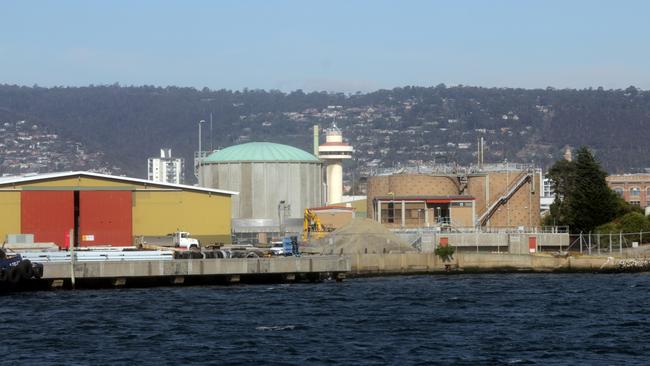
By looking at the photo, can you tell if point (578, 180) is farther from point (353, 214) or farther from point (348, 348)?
point (348, 348)

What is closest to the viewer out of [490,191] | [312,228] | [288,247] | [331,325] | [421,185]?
[331,325]

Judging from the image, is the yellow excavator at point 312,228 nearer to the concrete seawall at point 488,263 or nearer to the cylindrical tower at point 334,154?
the concrete seawall at point 488,263

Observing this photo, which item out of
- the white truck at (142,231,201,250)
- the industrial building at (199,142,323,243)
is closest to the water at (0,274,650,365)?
the white truck at (142,231,201,250)

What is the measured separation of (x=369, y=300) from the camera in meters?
65.1

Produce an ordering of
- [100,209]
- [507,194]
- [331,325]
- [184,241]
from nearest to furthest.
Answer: [331,325]
[184,241]
[100,209]
[507,194]

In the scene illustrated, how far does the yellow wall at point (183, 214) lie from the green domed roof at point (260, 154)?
83.0 feet

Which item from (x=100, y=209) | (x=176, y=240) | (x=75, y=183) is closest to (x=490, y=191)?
(x=176, y=240)

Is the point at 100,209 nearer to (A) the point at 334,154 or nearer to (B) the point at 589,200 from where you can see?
(B) the point at 589,200

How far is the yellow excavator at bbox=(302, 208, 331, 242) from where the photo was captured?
105m

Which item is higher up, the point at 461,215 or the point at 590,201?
the point at 590,201

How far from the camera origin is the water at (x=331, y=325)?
45.0m

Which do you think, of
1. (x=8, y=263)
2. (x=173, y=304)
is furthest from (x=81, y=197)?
(x=173, y=304)

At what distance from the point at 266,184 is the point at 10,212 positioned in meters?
33.8

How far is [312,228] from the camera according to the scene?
10744cm
